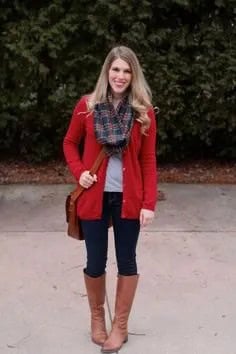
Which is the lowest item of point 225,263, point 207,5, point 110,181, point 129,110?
point 225,263

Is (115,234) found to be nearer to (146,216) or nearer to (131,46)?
(146,216)

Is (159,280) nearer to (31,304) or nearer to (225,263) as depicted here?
(225,263)

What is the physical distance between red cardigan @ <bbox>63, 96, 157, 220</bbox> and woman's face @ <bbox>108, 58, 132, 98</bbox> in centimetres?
18

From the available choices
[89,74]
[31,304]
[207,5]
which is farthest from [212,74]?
[31,304]

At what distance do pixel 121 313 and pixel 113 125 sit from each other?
1.03 m

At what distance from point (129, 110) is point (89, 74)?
344 cm

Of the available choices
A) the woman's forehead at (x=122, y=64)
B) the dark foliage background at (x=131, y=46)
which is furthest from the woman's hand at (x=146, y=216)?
the dark foliage background at (x=131, y=46)

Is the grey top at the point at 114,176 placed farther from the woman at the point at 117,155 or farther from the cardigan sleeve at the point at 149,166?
the cardigan sleeve at the point at 149,166

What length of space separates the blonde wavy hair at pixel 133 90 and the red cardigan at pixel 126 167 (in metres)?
0.04

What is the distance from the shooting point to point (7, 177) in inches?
267

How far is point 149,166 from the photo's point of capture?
3.24 meters

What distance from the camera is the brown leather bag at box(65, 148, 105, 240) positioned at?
10.3ft

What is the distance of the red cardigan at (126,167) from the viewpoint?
315 cm

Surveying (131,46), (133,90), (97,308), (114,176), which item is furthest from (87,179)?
(131,46)
